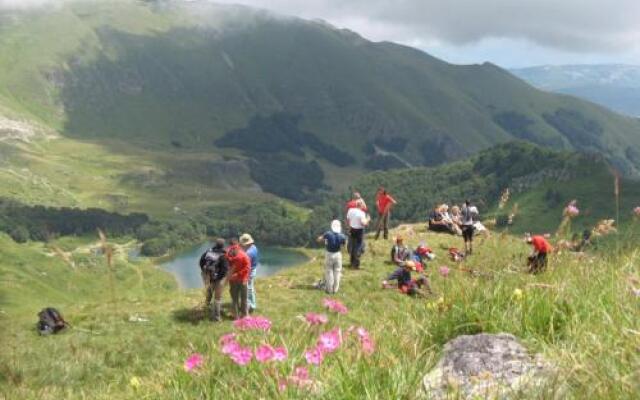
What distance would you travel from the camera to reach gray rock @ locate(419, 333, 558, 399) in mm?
3977

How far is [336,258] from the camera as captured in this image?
25.3 m

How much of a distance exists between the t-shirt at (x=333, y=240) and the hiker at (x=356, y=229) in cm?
322

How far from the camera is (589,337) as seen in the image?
4793mm

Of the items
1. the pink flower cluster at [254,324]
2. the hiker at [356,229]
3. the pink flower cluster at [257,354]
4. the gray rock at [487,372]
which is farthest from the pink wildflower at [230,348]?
the hiker at [356,229]

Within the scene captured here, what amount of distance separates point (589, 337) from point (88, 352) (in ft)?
55.4

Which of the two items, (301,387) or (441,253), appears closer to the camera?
(301,387)

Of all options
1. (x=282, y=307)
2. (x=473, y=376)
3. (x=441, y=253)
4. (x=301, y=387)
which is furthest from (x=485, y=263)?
(x=441, y=253)

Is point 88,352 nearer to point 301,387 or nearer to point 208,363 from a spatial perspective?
point 208,363

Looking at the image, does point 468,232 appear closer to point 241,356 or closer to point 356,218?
point 356,218

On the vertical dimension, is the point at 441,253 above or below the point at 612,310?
below

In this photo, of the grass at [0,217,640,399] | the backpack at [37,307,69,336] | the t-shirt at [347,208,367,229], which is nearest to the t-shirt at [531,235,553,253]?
the grass at [0,217,640,399]

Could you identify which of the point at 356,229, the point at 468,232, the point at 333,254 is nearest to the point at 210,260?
the point at 333,254

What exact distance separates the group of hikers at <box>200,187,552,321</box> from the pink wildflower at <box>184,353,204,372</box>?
502 cm

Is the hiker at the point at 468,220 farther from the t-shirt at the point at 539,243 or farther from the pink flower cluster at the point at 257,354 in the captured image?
the pink flower cluster at the point at 257,354
